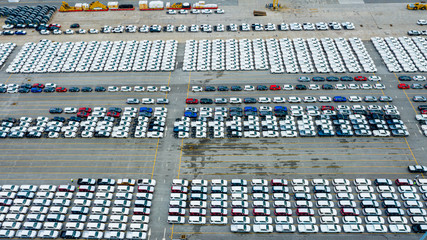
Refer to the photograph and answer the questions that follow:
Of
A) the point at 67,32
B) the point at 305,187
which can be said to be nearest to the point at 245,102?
the point at 305,187

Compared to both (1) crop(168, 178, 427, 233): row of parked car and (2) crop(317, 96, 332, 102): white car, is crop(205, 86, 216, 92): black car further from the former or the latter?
(2) crop(317, 96, 332, 102): white car

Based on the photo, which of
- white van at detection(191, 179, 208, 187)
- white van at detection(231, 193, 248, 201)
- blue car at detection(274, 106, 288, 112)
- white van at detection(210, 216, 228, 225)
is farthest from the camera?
blue car at detection(274, 106, 288, 112)

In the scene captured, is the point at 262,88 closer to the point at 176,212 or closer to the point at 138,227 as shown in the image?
the point at 176,212

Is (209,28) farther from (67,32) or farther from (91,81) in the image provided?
(67,32)

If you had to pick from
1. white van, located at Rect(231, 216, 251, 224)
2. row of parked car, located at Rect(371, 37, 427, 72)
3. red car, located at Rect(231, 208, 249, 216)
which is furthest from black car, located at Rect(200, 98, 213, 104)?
row of parked car, located at Rect(371, 37, 427, 72)

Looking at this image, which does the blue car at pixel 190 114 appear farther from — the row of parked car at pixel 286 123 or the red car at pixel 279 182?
the red car at pixel 279 182

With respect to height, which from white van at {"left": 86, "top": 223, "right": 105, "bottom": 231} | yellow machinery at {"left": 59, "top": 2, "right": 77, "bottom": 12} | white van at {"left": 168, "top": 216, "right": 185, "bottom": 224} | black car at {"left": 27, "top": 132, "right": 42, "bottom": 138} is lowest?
white van at {"left": 86, "top": 223, "right": 105, "bottom": 231}

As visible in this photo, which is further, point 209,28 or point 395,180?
point 209,28
